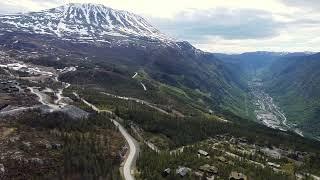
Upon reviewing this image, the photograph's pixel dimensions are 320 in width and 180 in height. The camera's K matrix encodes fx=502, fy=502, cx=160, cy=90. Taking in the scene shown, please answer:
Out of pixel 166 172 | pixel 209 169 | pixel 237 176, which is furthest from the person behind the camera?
pixel 209 169

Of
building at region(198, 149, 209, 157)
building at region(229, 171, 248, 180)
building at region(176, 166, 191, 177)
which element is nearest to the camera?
building at region(176, 166, 191, 177)

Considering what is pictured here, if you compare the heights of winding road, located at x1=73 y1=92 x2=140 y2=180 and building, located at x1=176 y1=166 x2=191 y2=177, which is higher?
building, located at x1=176 y1=166 x2=191 y2=177

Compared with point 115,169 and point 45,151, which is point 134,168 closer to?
point 115,169

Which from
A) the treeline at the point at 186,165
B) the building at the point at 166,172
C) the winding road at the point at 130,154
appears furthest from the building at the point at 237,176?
the winding road at the point at 130,154

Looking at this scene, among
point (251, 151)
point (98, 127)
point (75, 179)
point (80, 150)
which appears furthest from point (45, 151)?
point (251, 151)

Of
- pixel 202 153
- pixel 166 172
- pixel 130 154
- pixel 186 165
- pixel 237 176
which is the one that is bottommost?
pixel 202 153

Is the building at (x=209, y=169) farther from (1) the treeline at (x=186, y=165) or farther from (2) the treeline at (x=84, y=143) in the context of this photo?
(2) the treeline at (x=84, y=143)

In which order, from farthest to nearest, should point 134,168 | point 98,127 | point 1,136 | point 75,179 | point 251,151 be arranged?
point 251,151, point 98,127, point 1,136, point 134,168, point 75,179

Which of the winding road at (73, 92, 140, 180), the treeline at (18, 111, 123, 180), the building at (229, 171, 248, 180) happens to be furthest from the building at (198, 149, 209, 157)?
the treeline at (18, 111, 123, 180)

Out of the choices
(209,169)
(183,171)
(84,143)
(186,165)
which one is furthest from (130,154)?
(209,169)

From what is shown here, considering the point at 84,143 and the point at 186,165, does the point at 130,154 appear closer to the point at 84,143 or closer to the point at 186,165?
the point at 84,143

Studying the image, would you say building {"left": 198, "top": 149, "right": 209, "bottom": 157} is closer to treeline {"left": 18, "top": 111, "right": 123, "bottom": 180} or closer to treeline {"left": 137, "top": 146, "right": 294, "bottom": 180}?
treeline {"left": 137, "top": 146, "right": 294, "bottom": 180}
